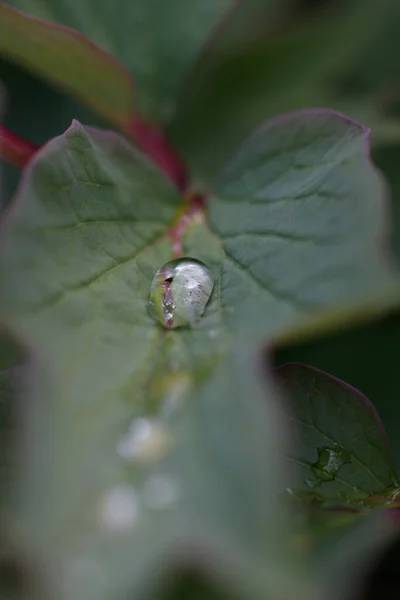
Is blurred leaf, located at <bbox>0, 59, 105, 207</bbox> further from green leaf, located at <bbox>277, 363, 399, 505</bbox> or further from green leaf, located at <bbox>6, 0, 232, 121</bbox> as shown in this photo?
green leaf, located at <bbox>277, 363, 399, 505</bbox>

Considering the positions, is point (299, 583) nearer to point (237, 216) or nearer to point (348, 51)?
point (237, 216)

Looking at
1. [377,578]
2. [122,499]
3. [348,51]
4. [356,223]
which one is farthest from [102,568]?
[348,51]

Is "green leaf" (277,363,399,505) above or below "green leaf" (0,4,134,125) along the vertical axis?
below

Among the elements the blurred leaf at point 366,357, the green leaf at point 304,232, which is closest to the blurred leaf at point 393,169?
the blurred leaf at point 366,357

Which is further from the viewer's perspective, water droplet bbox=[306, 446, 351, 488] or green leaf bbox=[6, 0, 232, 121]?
green leaf bbox=[6, 0, 232, 121]

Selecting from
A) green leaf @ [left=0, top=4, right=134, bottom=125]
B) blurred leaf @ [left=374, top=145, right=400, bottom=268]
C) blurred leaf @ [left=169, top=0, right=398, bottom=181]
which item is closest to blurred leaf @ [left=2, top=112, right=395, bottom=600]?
green leaf @ [left=0, top=4, right=134, bottom=125]

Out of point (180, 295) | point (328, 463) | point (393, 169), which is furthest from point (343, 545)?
point (393, 169)

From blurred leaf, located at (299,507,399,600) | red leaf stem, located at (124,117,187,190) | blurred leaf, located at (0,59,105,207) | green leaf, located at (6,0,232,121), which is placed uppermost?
blurred leaf, located at (0,59,105,207)

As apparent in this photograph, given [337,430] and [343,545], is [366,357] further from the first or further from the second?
[343,545]
